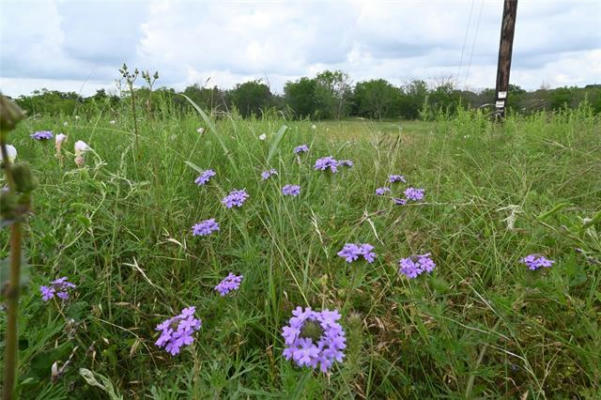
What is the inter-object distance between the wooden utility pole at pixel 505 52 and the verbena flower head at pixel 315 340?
21.4 feet

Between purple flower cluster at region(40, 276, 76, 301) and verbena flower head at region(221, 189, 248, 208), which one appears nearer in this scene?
purple flower cluster at region(40, 276, 76, 301)

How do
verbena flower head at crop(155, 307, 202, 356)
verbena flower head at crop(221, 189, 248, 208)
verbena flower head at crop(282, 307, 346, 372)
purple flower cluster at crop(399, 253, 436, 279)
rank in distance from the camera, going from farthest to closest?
verbena flower head at crop(221, 189, 248, 208) → purple flower cluster at crop(399, 253, 436, 279) → verbena flower head at crop(155, 307, 202, 356) → verbena flower head at crop(282, 307, 346, 372)

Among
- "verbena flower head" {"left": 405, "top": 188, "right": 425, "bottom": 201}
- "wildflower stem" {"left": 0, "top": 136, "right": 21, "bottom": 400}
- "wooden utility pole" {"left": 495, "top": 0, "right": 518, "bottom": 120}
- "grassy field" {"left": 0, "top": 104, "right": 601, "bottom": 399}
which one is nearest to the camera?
"wildflower stem" {"left": 0, "top": 136, "right": 21, "bottom": 400}

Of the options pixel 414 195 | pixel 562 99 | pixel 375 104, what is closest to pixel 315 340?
pixel 414 195

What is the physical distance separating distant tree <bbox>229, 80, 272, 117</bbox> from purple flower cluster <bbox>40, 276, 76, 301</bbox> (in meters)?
3.84

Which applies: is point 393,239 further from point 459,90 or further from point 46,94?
point 46,94

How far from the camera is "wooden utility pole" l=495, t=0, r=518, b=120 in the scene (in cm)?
642

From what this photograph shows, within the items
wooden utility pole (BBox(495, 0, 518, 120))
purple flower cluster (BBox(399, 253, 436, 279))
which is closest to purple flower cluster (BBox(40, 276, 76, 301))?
purple flower cluster (BBox(399, 253, 436, 279))

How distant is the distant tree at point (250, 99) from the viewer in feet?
17.0

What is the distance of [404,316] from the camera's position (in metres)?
1.43

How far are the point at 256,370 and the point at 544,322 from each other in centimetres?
98

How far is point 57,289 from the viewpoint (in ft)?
4.28

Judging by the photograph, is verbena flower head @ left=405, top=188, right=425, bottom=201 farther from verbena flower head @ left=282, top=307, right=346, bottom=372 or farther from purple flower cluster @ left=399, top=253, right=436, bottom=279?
verbena flower head @ left=282, top=307, right=346, bottom=372

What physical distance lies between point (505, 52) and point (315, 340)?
23.4 ft
